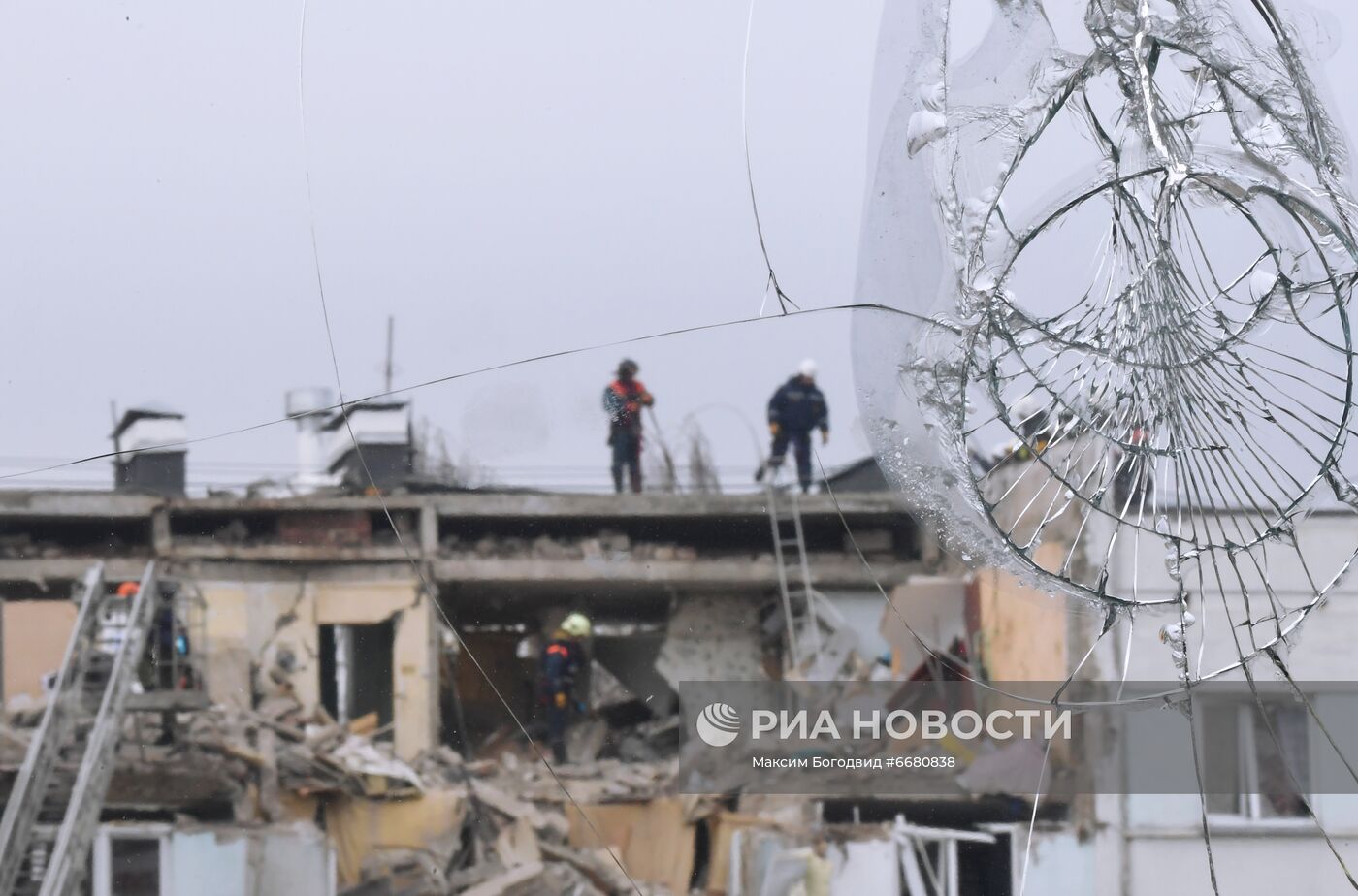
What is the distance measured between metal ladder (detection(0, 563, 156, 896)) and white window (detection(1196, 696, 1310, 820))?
1809 mm

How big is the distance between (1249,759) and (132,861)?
1895 mm

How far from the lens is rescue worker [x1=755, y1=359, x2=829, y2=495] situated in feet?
7.97

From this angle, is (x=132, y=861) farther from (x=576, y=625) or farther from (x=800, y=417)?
(x=800, y=417)

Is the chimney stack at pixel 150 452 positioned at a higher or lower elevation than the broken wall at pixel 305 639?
higher

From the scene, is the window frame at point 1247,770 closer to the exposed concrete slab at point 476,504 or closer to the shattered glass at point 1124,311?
the shattered glass at point 1124,311

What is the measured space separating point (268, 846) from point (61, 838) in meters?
0.33

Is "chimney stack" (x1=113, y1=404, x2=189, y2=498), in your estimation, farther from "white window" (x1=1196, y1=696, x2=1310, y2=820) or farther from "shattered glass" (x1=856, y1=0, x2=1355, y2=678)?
"white window" (x1=1196, y1=696, x2=1310, y2=820)

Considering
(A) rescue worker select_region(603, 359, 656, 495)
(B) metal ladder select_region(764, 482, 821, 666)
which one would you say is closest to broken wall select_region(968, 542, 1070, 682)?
(B) metal ladder select_region(764, 482, 821, 666)

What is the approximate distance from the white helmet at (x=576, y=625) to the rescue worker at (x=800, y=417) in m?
0.38

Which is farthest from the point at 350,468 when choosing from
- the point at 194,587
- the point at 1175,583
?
the point at 1175,583

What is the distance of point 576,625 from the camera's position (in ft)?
8.04

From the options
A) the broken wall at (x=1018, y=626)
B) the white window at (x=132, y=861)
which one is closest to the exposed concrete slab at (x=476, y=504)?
the broken wall at (x=1018, y=626)

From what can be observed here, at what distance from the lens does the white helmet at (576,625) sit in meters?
2.44

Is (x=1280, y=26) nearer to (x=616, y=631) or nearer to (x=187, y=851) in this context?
(x=616, y=631)
